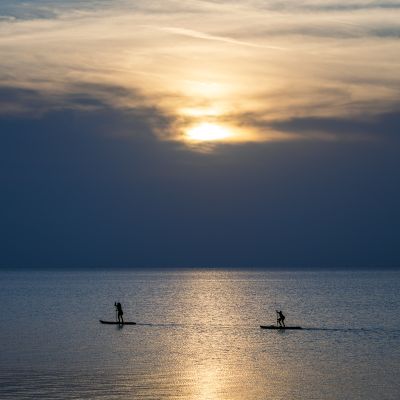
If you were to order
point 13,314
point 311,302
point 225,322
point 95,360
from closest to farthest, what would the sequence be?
point 95,360 → point 225,322 → point 13,314 → point 311,302

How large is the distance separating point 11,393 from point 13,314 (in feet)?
145

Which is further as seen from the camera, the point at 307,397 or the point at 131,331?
the point at 131,331

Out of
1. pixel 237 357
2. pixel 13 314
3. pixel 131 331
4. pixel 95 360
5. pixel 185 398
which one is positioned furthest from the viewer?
pixel 13 314

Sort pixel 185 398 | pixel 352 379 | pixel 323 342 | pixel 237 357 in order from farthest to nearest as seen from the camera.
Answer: pixel 323 342, pixel 237 357, pixel 352 379, pixel 185 398

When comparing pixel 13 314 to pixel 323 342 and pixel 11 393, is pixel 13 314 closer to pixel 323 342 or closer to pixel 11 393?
pixel 323 342

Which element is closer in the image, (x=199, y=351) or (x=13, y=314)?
(x=199, y=351)

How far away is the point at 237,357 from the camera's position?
43.3 m

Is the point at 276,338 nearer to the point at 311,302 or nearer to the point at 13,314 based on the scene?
the point at 13,314

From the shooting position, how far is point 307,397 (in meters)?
31.8

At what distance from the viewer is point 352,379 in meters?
35.9

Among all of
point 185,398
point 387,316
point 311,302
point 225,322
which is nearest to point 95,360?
point 185,398

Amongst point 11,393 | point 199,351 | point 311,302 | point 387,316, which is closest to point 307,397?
point 11,393

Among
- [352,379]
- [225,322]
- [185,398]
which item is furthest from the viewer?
[225,322]

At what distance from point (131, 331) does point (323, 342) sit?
554 inches
